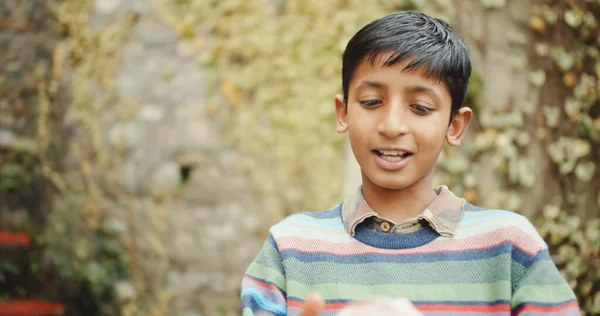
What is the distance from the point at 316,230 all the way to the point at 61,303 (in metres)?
3.12

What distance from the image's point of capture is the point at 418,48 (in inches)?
52.2

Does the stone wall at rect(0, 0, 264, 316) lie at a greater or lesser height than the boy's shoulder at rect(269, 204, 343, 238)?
lesser

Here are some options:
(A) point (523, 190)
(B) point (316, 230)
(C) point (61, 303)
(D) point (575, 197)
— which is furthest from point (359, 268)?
(C) point (61, 303)

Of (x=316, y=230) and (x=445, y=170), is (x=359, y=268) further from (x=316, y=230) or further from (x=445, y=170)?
(x=445, y=170)

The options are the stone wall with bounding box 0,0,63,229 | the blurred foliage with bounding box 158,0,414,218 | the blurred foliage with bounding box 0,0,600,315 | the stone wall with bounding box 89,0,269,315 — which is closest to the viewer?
the blurred foliage with bounding box 0,0,600,315

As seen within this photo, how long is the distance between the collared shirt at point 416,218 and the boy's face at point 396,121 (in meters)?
0.07

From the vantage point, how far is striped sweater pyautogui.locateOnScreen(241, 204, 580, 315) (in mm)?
1237

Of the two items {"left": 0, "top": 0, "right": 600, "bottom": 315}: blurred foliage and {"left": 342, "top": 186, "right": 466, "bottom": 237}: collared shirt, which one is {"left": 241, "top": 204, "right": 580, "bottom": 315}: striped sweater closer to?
{"left": 342, "top": 186, "right": 466, "bottom": 237}: collared shirt

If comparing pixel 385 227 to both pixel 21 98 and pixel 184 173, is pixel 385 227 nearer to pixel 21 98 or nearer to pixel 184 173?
pixel 184 173

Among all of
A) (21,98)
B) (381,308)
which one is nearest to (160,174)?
(21,98)

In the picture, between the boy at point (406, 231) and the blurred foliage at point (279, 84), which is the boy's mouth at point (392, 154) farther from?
the blurred foliage at point (279, 84)

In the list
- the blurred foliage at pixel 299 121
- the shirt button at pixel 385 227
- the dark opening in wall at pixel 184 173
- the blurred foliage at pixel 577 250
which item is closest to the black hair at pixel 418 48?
the shirt button at pixel 385 227

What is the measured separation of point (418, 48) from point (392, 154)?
21 centimetres

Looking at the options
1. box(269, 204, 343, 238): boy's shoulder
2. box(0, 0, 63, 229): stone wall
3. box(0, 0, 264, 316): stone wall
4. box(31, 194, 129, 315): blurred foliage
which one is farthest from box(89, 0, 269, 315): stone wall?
box(269, 204, 343, 238): boy's shoulder
